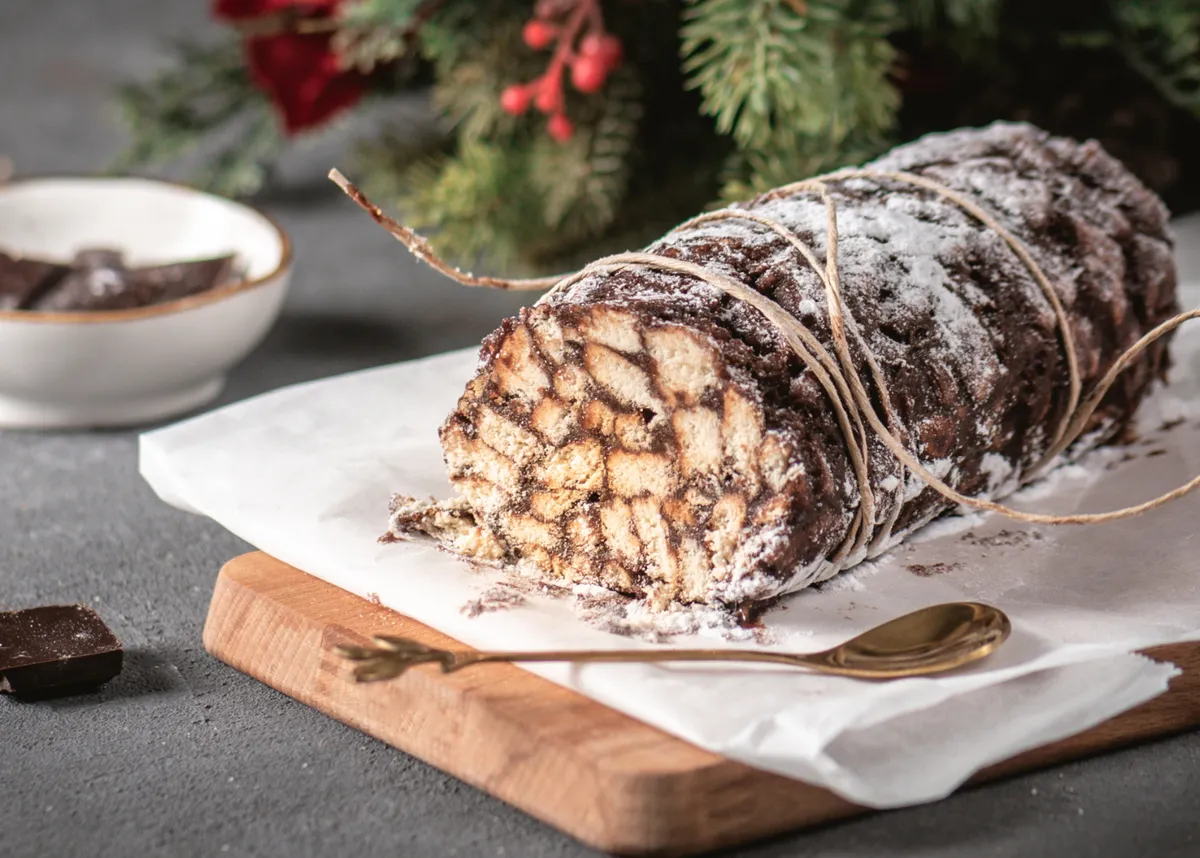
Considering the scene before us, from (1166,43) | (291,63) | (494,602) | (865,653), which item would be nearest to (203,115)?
(291,63)

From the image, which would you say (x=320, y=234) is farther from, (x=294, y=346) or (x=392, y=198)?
(x=294, y=346)

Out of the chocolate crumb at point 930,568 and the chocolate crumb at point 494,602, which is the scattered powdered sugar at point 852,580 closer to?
the chocolate crumb at point 930,568

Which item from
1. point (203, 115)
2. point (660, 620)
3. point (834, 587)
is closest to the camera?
Result: point (660, 620)

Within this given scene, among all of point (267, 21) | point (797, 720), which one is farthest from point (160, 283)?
point (797, 720)

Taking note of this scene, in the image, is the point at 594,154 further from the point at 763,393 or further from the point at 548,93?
the point at 763,393

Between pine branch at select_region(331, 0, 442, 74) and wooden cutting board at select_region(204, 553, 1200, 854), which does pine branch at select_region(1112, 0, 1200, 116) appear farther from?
wooden cutting board at select_region(204, 553, 1200, 854)

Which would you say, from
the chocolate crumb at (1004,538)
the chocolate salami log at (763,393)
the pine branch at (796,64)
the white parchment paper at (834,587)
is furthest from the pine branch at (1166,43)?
the chocolate crumb at (1004,538)
